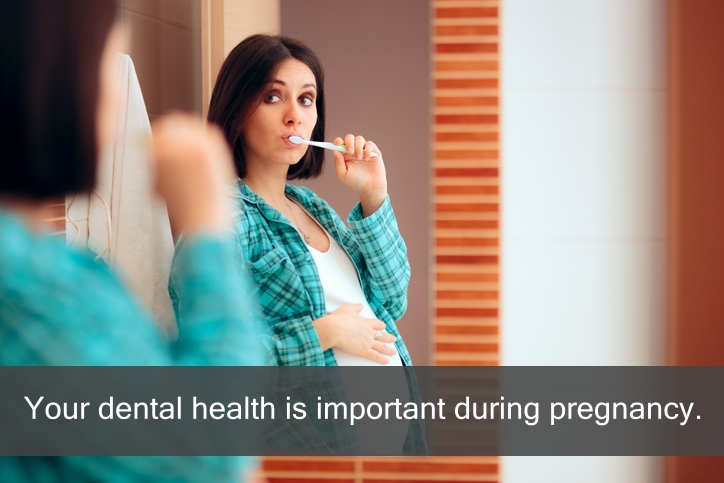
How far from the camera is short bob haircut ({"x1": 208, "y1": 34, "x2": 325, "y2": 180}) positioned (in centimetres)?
88

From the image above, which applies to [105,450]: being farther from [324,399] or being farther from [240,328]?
[324,399]

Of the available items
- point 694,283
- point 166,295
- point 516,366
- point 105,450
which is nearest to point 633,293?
point 694,283

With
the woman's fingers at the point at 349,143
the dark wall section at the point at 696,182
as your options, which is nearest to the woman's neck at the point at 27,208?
the woman's fingers at the point at 349,143

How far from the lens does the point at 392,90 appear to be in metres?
0.95

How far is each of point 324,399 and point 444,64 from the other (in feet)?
1.55

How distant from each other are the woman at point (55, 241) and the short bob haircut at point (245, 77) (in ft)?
1.62

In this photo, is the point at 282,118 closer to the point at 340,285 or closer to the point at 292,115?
the point at 292,115

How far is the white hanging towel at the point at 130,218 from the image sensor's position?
0.85m

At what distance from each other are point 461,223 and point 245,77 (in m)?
0.35

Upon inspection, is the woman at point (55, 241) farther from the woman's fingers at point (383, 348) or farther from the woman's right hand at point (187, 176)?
the woman's fingers at point (383, 348)

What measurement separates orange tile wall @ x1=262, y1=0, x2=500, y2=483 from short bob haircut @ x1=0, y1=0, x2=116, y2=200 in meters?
0.60

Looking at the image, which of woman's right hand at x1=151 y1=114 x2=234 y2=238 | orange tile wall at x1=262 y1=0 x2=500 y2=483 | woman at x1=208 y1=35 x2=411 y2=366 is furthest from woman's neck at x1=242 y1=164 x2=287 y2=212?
woman's right hand at x1=151 y1=114 x2=234 y2=238

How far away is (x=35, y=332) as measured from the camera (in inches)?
13.2

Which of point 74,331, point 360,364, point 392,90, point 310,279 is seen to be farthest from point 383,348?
point 74,331
